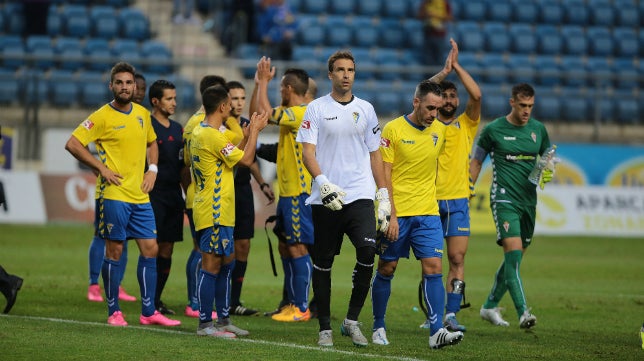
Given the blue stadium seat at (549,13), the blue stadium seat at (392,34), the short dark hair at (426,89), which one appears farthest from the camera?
the blue stadium seat at (549,13)

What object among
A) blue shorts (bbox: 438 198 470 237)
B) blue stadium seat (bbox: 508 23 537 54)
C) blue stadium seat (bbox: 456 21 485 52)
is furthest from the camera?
blue stadium seat (bbox: 508 23 537 54)

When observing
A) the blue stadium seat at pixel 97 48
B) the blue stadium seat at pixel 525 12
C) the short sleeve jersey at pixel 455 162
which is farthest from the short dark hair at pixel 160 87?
the blue stadium seat at pixel 525 12

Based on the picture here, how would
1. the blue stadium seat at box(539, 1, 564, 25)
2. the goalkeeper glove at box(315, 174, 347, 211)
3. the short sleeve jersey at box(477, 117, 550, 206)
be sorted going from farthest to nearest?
the blue stadium seat at box(539, 1, 564, 25) < the short sleeve jersey at box(477, 117, 550, 206) < the goalkeeper glove at box(315, 174, 347, 211)

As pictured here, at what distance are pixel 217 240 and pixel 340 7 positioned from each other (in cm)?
1892

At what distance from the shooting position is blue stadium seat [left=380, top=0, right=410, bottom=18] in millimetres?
27703

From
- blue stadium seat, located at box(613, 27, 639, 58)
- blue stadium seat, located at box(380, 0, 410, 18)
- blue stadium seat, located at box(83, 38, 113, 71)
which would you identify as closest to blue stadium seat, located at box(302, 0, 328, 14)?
blue stadium seat, located at box(380, 0, 410, 18)

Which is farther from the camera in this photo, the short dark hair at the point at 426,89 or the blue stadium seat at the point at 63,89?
the blue stadium seat at the point at 63,89

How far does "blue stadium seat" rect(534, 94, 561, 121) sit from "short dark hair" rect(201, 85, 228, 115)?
15.4 meters

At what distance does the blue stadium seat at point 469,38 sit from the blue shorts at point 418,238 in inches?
731

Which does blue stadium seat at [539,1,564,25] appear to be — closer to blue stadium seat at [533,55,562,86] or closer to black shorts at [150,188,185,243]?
blue stadium seat at [533,55,562,86]

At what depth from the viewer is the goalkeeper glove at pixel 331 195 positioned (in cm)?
854

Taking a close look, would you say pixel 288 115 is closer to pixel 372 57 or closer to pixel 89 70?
pixel 89 70

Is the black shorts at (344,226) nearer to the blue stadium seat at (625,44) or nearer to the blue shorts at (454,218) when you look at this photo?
the blue shorts at (454,218)

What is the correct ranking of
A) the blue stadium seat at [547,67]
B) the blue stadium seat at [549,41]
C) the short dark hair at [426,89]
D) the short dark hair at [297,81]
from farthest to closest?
the blue stadium seat at [549,41] → the blue stadium seat at [547,67] → the short dark hair at [297,81] → the short dark hair at [426,89]
